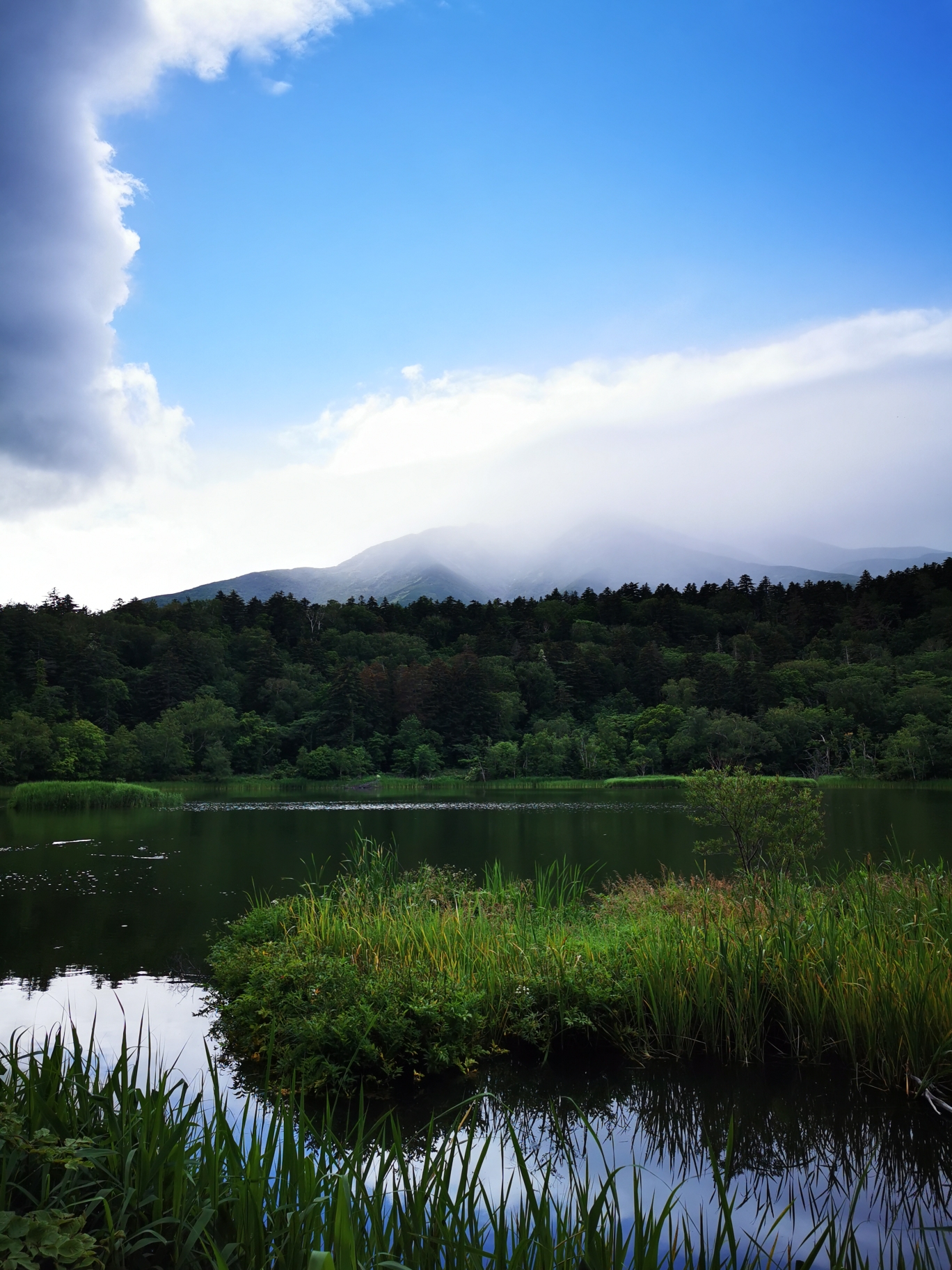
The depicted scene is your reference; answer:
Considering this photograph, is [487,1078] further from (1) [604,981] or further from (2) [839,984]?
(2) [839,984]

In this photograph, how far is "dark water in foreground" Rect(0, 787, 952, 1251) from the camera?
15.4 feet

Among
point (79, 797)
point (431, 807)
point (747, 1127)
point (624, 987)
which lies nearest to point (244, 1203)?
point (747, 1127)

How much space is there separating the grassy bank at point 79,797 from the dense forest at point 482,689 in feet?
50.1

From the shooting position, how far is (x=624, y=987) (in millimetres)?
6863

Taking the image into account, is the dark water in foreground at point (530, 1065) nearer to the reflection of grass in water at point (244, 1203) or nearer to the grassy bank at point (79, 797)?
the reflection of grass in water at point (244, 1203)

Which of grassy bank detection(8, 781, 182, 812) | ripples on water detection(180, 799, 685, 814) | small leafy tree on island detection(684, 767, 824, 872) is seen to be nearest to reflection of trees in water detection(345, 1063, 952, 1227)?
small leafy tree on island detection(684, 767, 824, 872)

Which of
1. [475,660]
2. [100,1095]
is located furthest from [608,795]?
[100,1095]

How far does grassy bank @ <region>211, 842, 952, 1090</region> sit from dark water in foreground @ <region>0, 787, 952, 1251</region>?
29 centimetres

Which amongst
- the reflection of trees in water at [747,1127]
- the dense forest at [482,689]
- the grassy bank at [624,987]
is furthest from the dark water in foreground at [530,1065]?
the dense forest at [482,689]

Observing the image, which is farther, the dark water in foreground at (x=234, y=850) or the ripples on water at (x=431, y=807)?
the ripples on water at (x=431, y=807)

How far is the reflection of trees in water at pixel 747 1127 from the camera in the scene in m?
4.49

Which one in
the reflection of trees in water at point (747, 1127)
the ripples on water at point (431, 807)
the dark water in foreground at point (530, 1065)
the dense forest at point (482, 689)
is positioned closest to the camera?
the reflection of trees in water at point (747, 1127)

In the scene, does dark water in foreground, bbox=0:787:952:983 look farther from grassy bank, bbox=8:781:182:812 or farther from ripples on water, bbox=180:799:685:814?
grassy bank, bbox=8:781:182:812

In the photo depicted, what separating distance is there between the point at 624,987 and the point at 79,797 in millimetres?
35648
